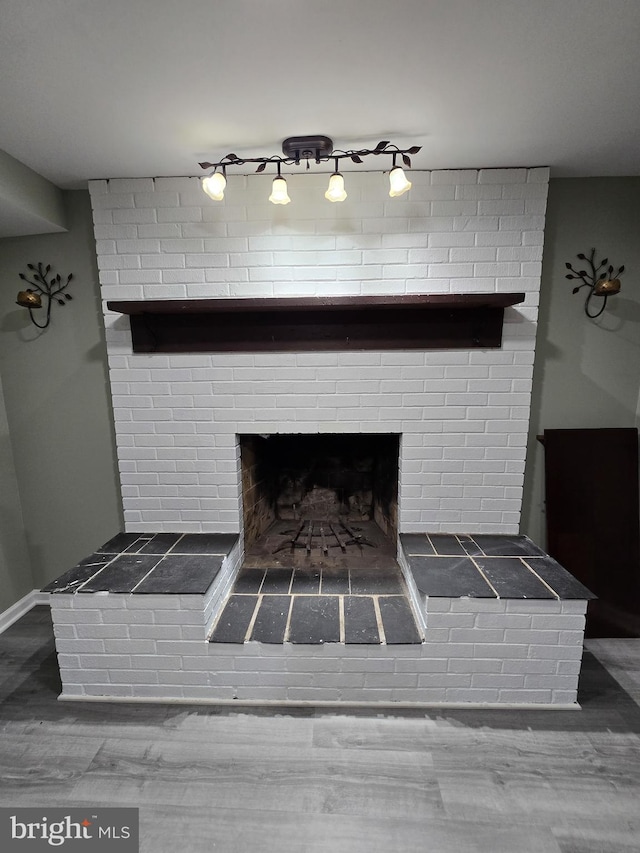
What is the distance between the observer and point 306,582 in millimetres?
1904

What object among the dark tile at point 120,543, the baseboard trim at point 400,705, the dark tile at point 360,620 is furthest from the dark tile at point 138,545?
the dark tile at point 360,620

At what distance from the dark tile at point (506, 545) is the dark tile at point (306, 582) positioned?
86 centimetres

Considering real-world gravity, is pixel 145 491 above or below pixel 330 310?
below

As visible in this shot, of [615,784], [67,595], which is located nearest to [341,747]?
[615,784]

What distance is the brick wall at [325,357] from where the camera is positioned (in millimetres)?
1798

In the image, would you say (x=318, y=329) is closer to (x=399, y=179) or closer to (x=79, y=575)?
(x=399, y=179)

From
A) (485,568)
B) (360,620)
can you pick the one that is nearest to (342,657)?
(360,620)

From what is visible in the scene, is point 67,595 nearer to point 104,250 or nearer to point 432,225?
point 104,250

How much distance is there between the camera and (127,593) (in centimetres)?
154

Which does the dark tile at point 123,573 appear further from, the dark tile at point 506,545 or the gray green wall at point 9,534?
the dark tile at point 506,545

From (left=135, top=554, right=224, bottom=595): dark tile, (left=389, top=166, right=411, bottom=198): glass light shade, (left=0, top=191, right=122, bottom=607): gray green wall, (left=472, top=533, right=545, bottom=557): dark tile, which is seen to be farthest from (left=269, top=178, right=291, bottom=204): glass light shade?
(left=472, top=533, right=545, bottom=557): dark tile

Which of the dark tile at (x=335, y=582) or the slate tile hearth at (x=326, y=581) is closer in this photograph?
the slate tile hearth at (x=326, y=581)

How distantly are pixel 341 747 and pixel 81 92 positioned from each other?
8.20 ft

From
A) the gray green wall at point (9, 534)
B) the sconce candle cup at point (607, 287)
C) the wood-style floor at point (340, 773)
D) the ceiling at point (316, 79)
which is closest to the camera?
the ceiling at point (316, 79)
